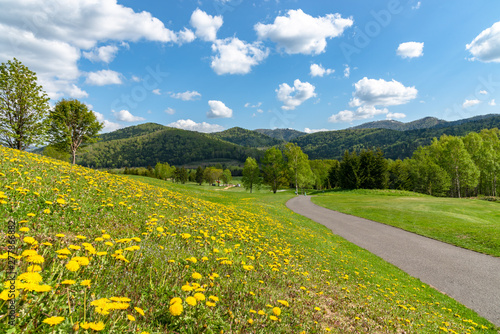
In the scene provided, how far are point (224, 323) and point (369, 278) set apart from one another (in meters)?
8.12

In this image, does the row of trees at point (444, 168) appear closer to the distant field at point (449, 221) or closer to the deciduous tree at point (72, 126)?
the distant field at point (449, 221)

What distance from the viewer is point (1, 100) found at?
25.4 metres

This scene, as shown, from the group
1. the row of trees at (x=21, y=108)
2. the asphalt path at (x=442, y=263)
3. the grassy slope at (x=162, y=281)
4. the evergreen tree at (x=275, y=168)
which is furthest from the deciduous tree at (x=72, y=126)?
the asphalt path at (x=442, y=263)

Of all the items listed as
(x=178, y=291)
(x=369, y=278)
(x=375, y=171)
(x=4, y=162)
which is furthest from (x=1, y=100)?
(x=375, y=171)

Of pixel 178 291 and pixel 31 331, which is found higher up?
pixel 31 331

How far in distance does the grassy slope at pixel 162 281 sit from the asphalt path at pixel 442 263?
3.40 ft

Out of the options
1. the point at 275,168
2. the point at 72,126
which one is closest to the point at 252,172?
the point at 275,168

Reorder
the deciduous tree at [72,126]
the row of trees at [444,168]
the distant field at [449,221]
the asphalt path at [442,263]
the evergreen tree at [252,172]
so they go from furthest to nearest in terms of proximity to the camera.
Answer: the evergreen tree at [252,172], the row of trees at [444,168], the deciduous tree at [72,126], the distant field at [449,221], the asphalt path at [442,263]

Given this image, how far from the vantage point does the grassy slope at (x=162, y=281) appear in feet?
9.30

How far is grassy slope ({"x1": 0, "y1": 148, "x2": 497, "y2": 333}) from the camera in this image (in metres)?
2.84

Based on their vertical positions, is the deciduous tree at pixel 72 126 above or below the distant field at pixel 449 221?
above

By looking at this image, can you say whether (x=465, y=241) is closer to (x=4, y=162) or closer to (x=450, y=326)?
(x=450, y=326)

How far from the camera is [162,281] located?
3.96 m

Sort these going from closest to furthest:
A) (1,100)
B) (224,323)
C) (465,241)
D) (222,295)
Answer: (224,323)
(222,295)
(465,241)
(1,100)
